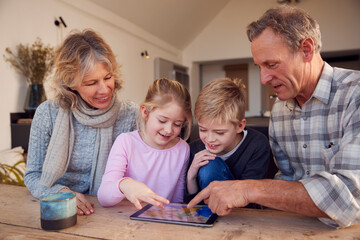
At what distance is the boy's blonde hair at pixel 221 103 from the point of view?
4.66 ft

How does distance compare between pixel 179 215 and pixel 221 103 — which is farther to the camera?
pixel 221 103

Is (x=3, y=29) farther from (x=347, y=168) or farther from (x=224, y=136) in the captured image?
(x=347, y=168)

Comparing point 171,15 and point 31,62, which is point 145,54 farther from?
point 31,62

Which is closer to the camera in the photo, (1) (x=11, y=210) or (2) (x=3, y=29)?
(1) (x=11, y=210)

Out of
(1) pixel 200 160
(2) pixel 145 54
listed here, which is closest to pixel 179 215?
(1) pixel 200 160

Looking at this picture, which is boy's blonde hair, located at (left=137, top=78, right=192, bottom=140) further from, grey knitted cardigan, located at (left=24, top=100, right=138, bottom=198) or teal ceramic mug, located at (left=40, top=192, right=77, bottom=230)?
teal ceramic mug, located at (left=40, top=192, right=77, bottom=230)

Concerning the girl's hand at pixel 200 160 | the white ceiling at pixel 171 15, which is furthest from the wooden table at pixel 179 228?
the white ceiling at pixel 171 15

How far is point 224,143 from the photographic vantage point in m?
1.44

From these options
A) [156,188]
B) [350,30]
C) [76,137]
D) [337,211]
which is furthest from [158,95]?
[350,30]

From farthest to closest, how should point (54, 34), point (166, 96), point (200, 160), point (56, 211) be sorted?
1. point (54, 34)
2. point (166, 96)
3. point (200, 160)
4. point (56, 211)

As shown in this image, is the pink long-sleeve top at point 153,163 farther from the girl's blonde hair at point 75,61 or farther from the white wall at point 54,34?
the white wall at point 54,34

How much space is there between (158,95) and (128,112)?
16.0 inches

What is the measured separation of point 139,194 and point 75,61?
79 cm

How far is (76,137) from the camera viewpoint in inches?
67.9
